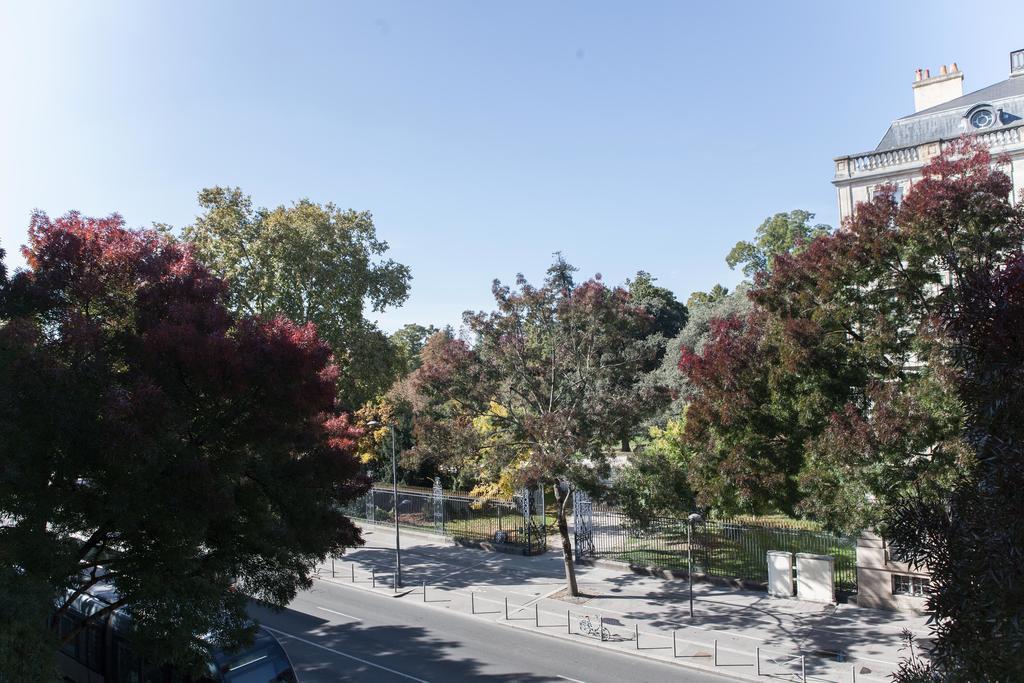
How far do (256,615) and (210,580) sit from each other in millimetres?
12761

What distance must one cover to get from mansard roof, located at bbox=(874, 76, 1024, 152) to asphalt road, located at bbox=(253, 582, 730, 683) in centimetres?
2697

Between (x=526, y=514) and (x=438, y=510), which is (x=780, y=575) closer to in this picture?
(x=526, y=514)

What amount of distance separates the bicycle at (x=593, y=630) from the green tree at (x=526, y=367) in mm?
2866

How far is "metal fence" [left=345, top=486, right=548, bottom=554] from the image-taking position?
28500 mm

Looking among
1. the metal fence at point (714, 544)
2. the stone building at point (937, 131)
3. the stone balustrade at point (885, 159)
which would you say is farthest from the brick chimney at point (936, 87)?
the metal fence at point (714, 544)

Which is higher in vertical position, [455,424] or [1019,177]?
[1019,177]

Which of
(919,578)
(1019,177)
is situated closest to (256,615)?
(919,578)

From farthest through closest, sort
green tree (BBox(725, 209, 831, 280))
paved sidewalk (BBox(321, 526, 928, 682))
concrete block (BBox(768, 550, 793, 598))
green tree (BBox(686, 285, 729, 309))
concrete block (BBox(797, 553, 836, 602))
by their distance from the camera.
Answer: green tree (BBox(686, 285, 729, 309))
green tree (BBox(725, 209, 831, 280))
concrete block (BBox(768, 550, 793, 598))
concrete block (BBox(797, 553, 836, 602))
paved sidewalk (BBox(321, 526, 928, 682))

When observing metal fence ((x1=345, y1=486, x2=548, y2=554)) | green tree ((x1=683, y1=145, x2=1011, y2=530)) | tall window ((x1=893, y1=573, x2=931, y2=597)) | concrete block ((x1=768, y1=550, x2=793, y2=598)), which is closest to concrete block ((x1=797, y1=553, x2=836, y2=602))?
concrete block ((x1=768, y1=550, x2=793, y2=598))

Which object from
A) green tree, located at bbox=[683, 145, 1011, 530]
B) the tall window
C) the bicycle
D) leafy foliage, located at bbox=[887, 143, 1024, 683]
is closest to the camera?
leafy foliage, located at bbox=[887, 143, 1024, 683]

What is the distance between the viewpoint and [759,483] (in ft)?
53.5

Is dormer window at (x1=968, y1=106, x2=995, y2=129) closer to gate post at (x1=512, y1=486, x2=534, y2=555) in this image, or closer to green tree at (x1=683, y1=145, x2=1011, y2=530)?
green tree at (x1=683, y1=145, x2=1011, y2=530)

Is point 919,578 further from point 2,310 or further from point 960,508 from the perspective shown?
point 2,310

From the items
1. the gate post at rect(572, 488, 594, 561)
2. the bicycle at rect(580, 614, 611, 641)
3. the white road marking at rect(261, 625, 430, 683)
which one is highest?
the gate post at rect(572, 488, 594, 561)
